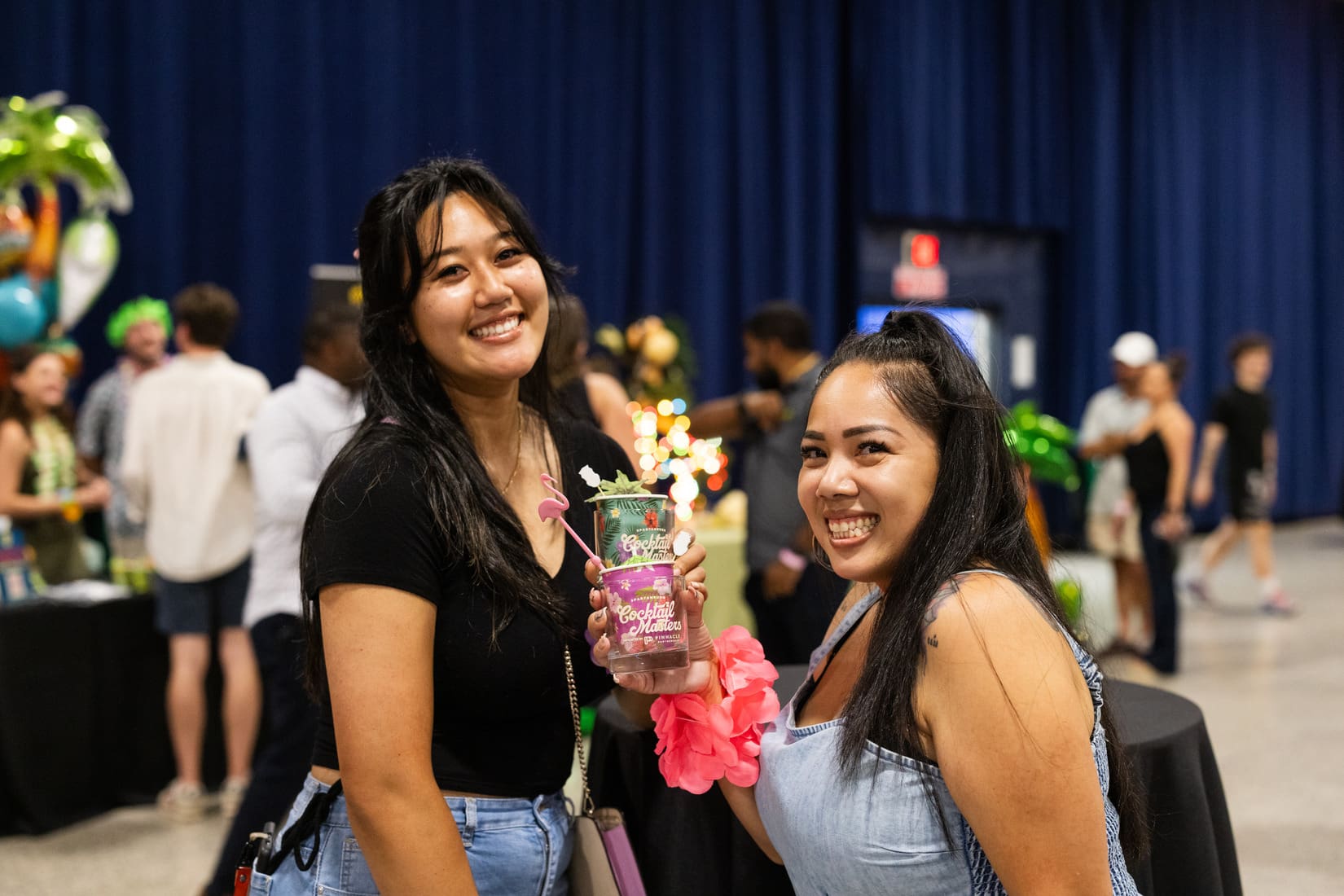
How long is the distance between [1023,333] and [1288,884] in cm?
805

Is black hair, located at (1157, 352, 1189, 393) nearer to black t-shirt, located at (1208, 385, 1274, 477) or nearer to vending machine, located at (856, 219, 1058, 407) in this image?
black t-shirt, located at (1208, 385, 1274, 477)

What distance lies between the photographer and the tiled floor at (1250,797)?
3400 millimetres

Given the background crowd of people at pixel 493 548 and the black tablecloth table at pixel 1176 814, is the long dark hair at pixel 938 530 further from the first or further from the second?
the black tablecloth table at pixel 1176 814

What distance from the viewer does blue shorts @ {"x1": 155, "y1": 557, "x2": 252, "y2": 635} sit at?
13.2 feet

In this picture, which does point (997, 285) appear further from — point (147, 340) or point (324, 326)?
point (324, 326)

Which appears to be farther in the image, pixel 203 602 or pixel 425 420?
pixel 203 602

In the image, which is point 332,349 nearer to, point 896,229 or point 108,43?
point 108,43

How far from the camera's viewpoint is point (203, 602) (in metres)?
4.03

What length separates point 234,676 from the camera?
404 cm

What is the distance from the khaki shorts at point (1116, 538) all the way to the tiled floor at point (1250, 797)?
576mm

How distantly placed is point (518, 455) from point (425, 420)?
16 cm

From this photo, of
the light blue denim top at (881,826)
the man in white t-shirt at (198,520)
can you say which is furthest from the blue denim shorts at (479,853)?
the man in white t-shirt at (198,520)

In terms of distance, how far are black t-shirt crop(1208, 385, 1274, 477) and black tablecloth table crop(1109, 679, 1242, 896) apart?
19.6ft

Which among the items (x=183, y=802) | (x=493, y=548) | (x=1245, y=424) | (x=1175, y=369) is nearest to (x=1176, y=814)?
(x=493, y=548)
